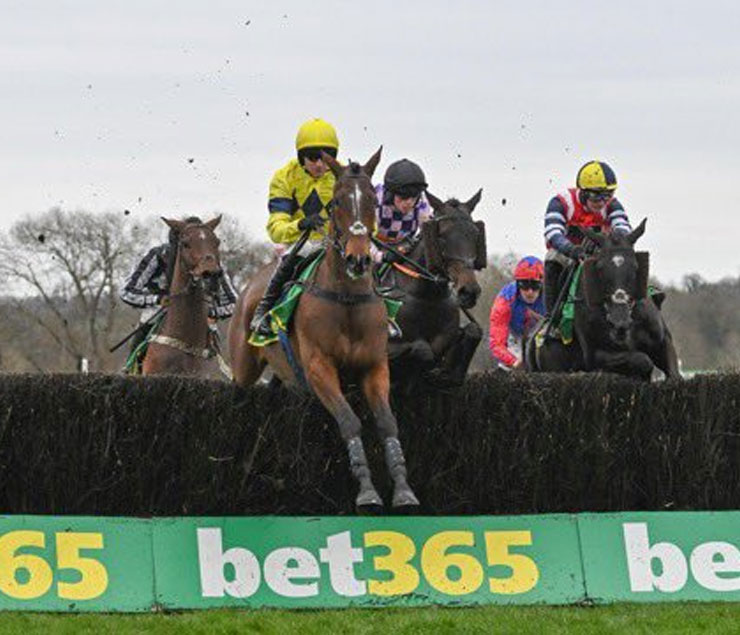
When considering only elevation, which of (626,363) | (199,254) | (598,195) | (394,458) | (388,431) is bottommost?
(394,458)

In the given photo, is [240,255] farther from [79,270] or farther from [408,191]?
[408,191]

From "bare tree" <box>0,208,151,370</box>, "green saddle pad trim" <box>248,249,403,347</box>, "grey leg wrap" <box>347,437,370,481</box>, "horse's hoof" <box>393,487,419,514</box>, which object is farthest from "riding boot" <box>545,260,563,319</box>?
"bare tree" <box>0,208,151,370</box>

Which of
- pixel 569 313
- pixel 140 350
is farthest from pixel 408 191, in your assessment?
pixel 140 350

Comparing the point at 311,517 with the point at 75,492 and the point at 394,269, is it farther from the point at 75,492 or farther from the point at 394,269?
the point at 394,269

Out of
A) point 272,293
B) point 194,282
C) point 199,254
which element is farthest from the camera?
point 194,282

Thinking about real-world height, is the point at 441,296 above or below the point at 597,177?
below

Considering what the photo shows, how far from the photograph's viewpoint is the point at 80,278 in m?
61.2

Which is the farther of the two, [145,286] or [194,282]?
[145,286]

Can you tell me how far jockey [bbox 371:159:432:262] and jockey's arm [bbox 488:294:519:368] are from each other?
3998 mm

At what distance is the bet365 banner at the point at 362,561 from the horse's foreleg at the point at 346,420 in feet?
0.98

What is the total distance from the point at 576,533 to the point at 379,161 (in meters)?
2.39

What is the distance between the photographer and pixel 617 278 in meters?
11.7

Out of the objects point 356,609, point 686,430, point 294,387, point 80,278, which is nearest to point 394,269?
point 294,387

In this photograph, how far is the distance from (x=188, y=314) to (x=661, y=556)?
17.2ft
